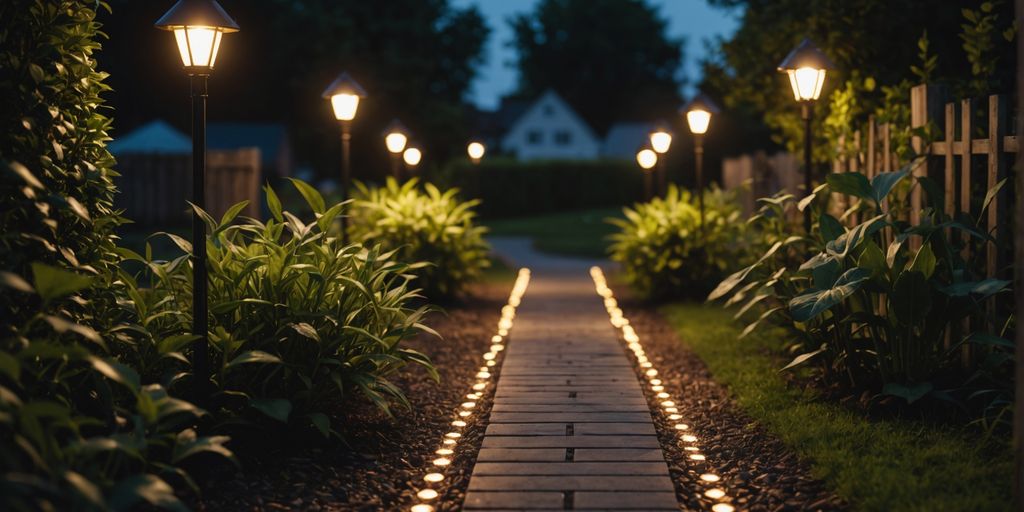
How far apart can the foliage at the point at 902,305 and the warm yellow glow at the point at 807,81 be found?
5.68ft

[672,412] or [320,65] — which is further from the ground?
[320,65]

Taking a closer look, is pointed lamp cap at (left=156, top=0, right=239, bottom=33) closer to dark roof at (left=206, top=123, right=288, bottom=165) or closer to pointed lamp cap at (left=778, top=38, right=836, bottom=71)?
pointed lamp cap at (left=778, top=38, right=836, bottom=71)

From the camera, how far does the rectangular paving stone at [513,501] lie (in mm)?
3867

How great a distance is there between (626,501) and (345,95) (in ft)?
19.2

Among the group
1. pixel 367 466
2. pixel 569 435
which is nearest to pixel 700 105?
pixel 569 435

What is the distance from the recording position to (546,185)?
34812mm

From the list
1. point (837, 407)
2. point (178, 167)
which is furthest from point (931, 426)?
point (178, 167)

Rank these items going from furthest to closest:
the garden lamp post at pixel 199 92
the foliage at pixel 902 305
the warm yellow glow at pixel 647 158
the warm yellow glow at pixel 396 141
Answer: the warm yellow glow at pixel 647 158, the warm yellow glow at pixel 396 141, the foliage at pixel 902 305, the garden lamp post at pixel 199 92

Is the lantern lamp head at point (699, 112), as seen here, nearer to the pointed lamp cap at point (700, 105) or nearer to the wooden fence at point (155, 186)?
the pointed lamp cap at point (700, 105)

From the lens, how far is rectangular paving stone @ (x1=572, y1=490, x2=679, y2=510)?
384cm

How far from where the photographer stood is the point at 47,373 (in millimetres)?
4027

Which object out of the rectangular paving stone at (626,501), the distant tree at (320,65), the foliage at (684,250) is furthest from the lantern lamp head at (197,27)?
the distant tree at (320,65)

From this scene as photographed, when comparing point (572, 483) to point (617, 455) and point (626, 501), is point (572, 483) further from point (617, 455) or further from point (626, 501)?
point (617, 455)

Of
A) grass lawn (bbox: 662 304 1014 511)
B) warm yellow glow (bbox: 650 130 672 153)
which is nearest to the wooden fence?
warm yellow glow (bbox: 650 130 672 153)
